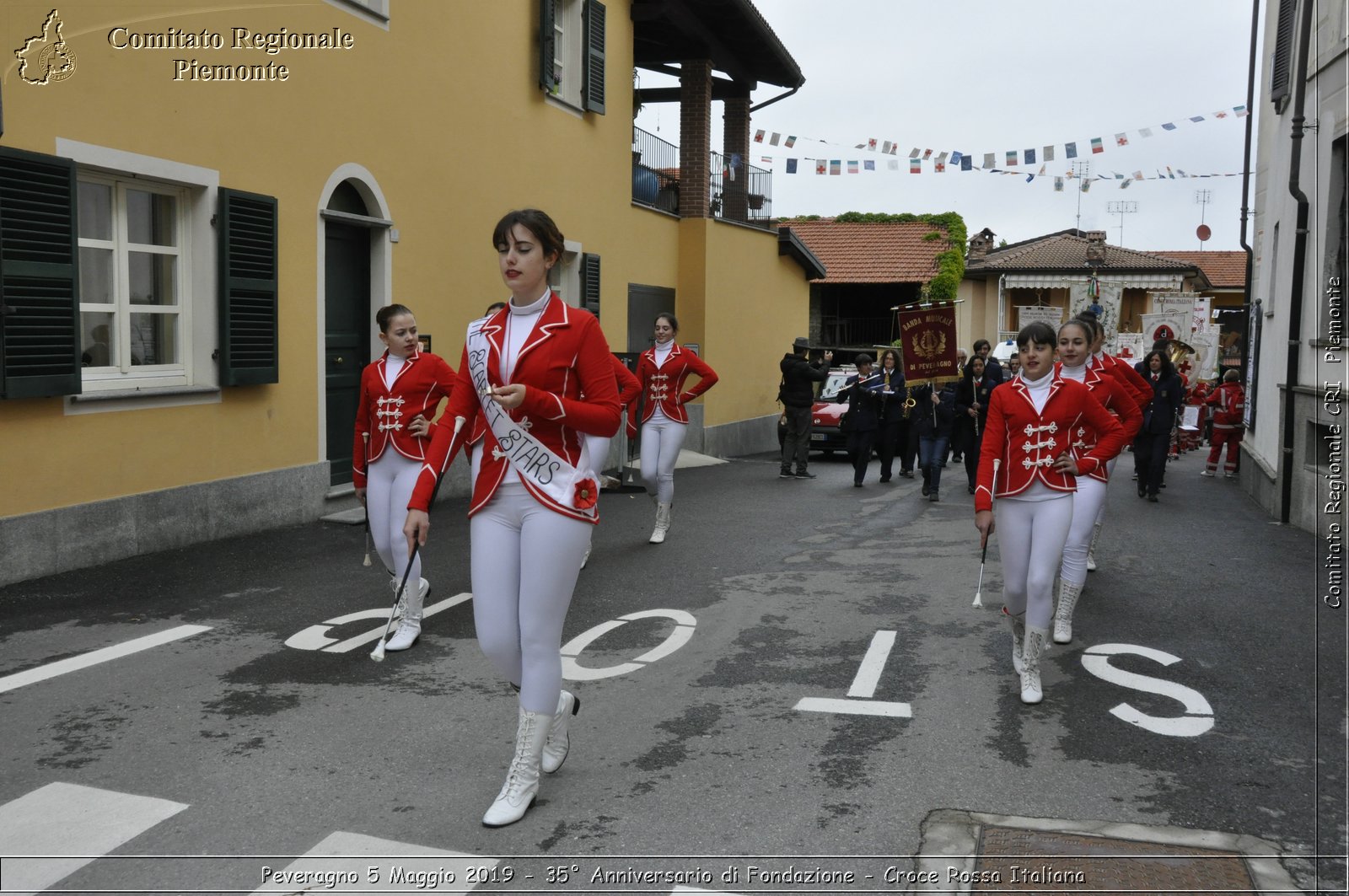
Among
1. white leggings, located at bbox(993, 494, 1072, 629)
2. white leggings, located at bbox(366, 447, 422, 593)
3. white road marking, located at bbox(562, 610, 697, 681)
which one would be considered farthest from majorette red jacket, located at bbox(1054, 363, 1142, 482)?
white leggings, located at bbox(366, 447, 422, 593)

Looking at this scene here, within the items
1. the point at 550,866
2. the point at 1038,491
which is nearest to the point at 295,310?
the point at 1038,491

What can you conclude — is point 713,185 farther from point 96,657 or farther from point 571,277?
point 96,657

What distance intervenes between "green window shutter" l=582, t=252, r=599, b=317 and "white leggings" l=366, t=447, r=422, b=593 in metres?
10.4

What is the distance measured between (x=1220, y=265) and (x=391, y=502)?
74.5 meters

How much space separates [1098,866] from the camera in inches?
149

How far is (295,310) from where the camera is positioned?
11.1 meters

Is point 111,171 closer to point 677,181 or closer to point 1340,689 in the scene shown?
point 1340,689

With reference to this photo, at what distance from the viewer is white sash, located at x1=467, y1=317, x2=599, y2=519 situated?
13.4ft

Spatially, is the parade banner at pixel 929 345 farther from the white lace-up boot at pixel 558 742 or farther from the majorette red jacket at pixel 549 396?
the majorette red jacket at pixel 549 396

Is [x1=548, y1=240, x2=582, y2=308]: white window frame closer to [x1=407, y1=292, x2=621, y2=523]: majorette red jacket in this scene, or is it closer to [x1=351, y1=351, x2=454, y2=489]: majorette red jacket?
[x1=351, y1=351, x2=454, y2=489]: majorette red jacket

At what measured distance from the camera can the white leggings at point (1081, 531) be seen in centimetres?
678

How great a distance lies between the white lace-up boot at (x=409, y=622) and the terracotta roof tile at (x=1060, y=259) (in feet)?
163

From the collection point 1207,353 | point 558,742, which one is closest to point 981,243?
point 1207,353

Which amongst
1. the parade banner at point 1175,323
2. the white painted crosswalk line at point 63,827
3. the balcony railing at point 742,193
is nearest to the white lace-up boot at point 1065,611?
the white painted crosswalk line at point 63,827
